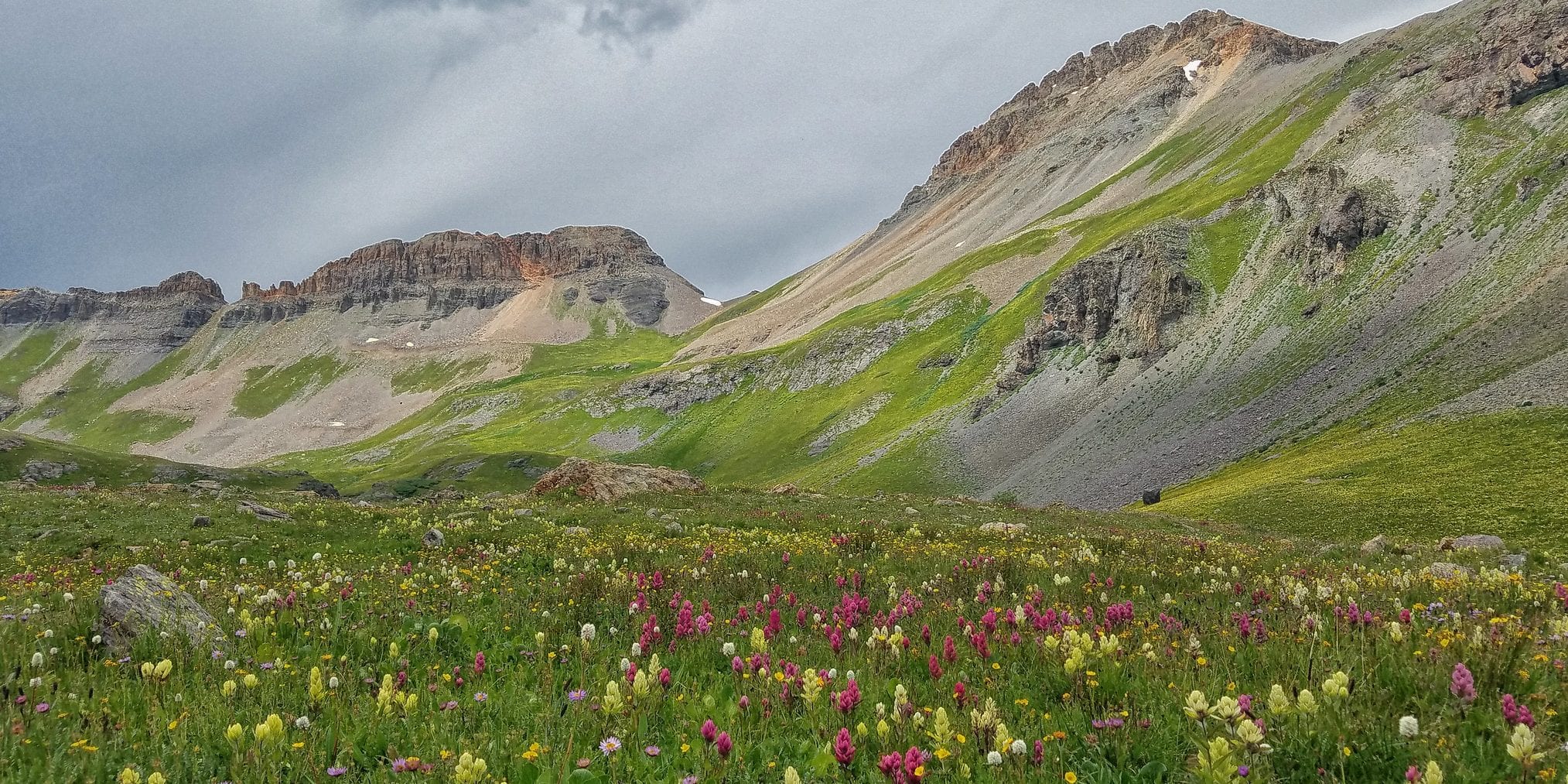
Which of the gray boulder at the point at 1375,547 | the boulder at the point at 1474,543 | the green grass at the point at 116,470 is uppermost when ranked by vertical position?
the green grass at the point at 116,470

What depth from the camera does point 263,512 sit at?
22.7m

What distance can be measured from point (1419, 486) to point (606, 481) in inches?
1638

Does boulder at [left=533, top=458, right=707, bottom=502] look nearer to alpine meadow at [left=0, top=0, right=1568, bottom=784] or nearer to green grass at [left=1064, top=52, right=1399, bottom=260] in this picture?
alpine meadow at [left=0, top=0, right=1568, bottom=784]

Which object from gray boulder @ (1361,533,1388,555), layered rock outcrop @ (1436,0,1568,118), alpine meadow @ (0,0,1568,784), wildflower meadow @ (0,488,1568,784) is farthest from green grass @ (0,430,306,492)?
layered rock outcrop @ (1436,0,1568,118)

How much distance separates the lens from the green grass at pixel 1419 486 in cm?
3123

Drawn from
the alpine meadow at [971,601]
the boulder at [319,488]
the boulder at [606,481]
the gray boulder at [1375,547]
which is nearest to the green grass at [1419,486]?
the alpine meadow at [971,601]

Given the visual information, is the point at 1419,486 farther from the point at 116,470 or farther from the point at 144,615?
the point at 116,470

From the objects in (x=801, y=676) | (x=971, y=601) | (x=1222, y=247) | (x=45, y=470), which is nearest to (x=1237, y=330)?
(x=1222, y=247)

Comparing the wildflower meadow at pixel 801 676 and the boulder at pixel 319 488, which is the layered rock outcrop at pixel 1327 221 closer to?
the wildflower meadow at pixel 801 676

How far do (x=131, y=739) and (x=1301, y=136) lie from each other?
15807cm

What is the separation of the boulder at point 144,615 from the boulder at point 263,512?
53.5ft

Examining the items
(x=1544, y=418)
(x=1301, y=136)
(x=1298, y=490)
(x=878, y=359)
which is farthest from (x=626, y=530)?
(x=1301, y=136)

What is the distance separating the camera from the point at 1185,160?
162 meters

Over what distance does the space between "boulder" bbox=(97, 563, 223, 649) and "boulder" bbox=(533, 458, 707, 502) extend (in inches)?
949
